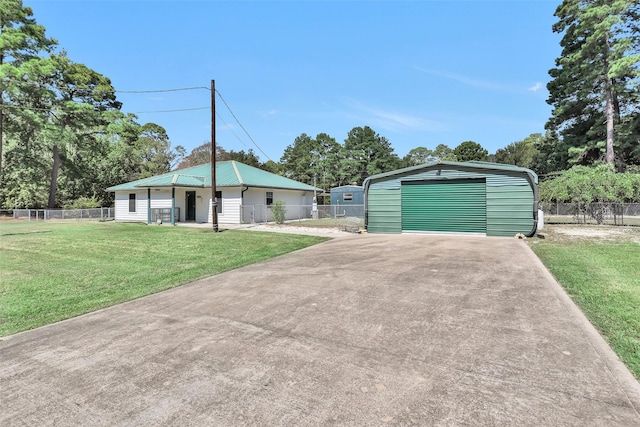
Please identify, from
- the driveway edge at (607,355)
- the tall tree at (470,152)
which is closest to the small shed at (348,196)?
the driveway edge at (607,355)

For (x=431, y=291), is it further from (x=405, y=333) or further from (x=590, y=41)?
(x=590, y=41)

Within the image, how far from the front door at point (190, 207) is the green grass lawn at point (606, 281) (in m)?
20.3

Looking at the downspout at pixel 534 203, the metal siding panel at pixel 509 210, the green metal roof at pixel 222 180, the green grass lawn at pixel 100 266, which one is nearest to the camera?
the green grass lawn at pixel 100 266

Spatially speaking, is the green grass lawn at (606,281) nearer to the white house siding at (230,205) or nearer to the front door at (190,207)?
the white house siding at (230,205)

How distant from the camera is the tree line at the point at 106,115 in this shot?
24.4 m

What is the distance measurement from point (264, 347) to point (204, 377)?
0.71 m

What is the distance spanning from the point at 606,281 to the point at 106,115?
3864 centimetres

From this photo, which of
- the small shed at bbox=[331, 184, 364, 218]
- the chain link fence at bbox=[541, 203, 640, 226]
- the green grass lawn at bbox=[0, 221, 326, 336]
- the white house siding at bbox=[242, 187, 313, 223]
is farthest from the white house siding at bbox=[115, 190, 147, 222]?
the chain link fence at bbox=[541, 203, 640, 226]

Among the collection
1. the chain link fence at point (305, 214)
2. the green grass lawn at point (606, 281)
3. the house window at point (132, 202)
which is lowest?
the green grass lawn at point (606, 281)

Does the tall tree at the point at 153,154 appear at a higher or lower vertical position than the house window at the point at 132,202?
higher

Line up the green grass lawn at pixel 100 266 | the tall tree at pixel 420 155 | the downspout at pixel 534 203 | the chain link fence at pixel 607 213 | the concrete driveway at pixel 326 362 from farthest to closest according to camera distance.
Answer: the tall tree at pixel 420 155, the chain link fence at pixel 607 213, the downspout at pixel 534 203, the green grass lawn at pixel 100 266, the concrete driveway at pixel 326 362

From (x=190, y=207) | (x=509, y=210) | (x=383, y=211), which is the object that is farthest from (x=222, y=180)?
(x=509, y=210)

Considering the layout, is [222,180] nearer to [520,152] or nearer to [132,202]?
[132,202]

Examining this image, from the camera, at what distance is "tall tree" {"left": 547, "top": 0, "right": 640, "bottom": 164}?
22.8 m
